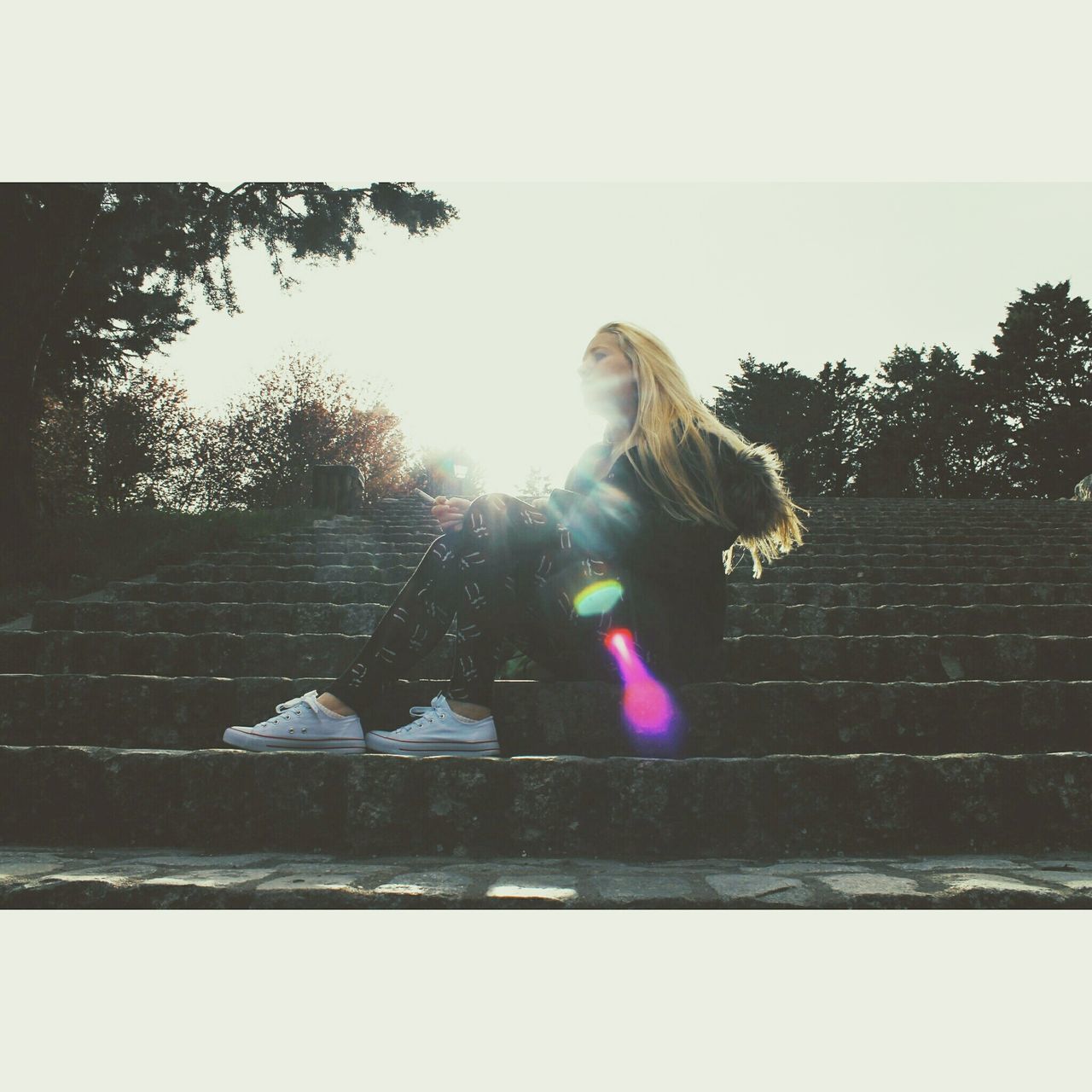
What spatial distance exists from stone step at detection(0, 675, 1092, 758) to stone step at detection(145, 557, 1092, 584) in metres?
2.25

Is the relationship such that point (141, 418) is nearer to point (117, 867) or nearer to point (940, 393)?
point (117, 867)

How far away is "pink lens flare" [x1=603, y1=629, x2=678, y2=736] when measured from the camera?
2523 mm

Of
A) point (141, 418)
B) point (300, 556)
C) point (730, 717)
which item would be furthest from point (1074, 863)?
point (141, 418)

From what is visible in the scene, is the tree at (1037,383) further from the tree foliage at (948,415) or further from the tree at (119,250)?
the tree at (119,250)

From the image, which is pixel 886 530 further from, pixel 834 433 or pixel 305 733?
pixel 834 433

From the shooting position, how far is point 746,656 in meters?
3.24

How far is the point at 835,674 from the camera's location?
10.7 feet

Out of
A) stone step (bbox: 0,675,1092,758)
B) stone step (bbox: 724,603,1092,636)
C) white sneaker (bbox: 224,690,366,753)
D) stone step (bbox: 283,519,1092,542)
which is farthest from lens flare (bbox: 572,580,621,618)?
A: stone step (bbox: 283,519,1092,542)

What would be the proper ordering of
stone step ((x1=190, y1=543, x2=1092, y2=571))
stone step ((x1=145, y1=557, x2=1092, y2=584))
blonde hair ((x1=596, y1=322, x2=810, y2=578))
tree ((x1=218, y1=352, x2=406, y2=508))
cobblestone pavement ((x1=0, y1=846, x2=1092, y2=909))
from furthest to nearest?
tree ((x1=218, y1=352, x2=406, y2=508))
stone step ((x1=190, y1=543, x2=1092, y2=571))
stone step ((x1=145, y1=557, x2=1092, y2=584))
blonde hair ((x1=596, y1=322, x2=810, y2=578))
cobblestone pavement ((x1=0, y1=846, x2=1092, y2=909))

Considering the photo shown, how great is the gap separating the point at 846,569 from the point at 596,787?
3.56m

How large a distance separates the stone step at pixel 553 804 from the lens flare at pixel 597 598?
1.88ft

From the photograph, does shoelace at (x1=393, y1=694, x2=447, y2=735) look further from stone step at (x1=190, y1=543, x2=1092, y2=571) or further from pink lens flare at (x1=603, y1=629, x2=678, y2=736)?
stone step at (x1=190, y1=543, x2=1092, y2=571)

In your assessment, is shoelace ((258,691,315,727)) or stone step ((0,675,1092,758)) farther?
stone step ((0,675,1092,758))

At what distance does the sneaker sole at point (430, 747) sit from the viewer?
7.68 feet
